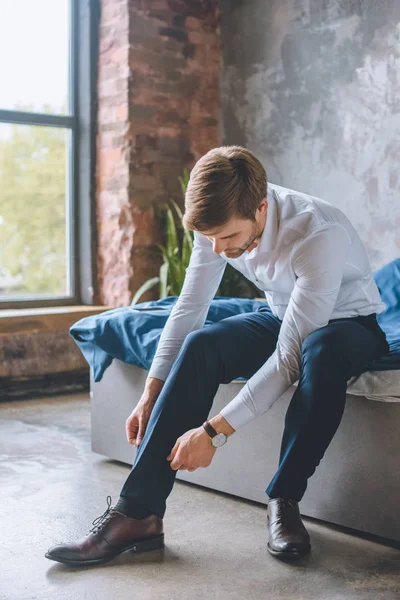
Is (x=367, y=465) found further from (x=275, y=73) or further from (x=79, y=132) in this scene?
(x=79, y=132)

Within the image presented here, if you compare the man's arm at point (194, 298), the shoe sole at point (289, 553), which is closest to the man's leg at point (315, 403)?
the shoe sole at point (289, 553)

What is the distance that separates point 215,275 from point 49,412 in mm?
1923

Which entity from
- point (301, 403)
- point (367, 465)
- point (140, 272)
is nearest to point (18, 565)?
point (301, 403)

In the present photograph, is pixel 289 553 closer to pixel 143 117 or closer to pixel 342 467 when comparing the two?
pixel 342 467

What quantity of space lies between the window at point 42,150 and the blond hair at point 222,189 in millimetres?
→ 2965

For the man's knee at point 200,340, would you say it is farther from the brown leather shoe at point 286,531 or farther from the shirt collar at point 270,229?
the brown leather shoe at point 286,531

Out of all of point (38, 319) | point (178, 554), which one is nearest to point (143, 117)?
point (38, 319)

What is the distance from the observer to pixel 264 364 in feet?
7.26

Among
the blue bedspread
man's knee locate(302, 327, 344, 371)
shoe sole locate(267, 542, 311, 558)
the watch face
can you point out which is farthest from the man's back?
shoe sole locate(267, 542, 311, 558)

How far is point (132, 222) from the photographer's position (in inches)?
195

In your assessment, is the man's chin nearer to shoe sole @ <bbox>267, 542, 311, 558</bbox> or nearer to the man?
Answer: the man

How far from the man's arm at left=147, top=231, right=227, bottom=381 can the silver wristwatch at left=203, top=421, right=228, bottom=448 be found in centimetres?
38

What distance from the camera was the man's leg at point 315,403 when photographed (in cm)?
215

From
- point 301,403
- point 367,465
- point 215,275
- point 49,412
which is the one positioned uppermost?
point 215,275
